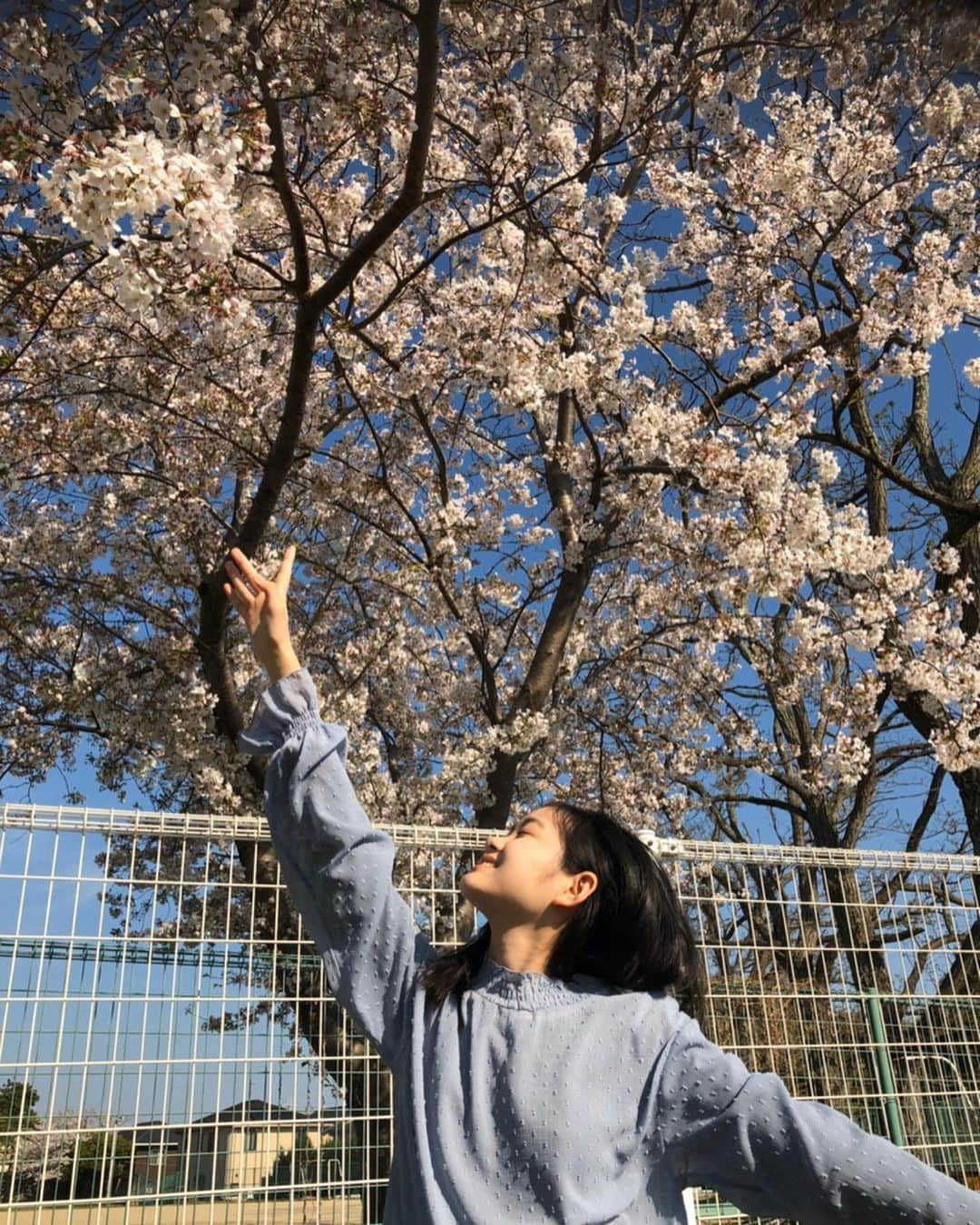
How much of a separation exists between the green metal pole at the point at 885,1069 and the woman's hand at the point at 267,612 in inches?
104

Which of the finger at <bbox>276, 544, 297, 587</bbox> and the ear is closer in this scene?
the ear

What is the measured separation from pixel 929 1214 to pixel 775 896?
2366 mm

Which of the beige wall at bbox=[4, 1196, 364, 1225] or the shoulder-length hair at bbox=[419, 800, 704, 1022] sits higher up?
the shoulder-length hair at bbox=[419, 800, 704, 1022]

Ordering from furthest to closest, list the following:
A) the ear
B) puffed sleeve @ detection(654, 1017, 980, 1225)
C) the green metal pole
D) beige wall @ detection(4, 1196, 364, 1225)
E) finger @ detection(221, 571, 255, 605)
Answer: the green metal pole < beige wall @ detection(4, 1196, 364, 1225) < finger @ detection(221, 571, 255, 605) < the ear < puffed sleeve @ detection(654, 1017, 980, 1225)

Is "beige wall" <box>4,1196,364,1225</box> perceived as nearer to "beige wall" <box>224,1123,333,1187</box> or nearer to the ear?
"beige wall" <box>224,1123,333,1187</box>

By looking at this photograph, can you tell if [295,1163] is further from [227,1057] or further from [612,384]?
[612,384]

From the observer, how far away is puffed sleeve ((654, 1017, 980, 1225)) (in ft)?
4.15

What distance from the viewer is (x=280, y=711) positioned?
170 centimetres

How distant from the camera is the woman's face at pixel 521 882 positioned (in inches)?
64.7

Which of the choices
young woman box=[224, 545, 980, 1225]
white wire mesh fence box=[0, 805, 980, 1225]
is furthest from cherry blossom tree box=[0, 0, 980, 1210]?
young woman box=[224, 545, 980, 1225]

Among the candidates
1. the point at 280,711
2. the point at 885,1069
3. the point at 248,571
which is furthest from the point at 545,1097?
the point at 885,1069

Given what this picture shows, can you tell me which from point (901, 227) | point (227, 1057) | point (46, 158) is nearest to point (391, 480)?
point (901, 227)

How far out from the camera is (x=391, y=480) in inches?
313

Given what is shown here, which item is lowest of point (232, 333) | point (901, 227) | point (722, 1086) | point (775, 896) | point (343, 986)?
point (722, 1086)
